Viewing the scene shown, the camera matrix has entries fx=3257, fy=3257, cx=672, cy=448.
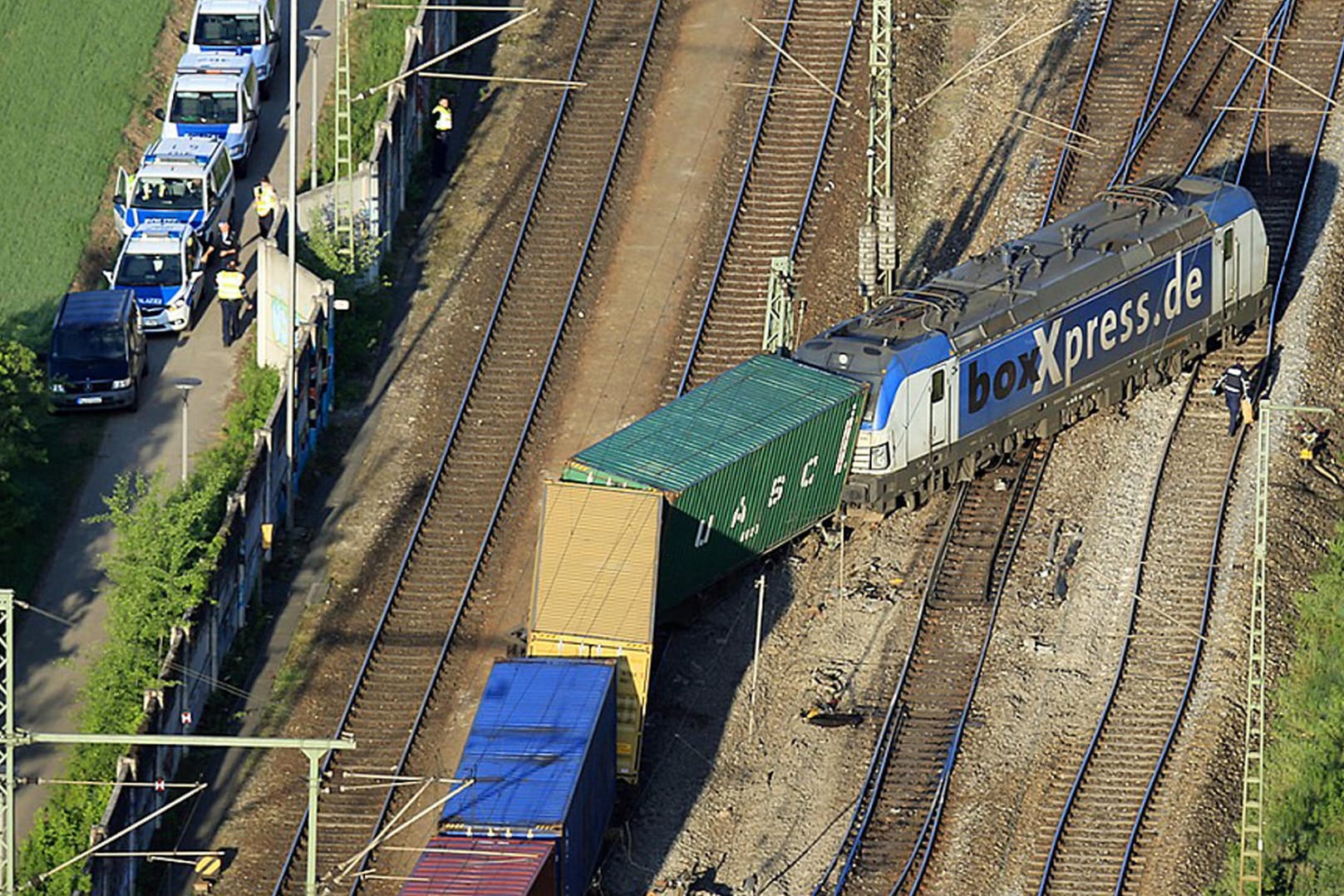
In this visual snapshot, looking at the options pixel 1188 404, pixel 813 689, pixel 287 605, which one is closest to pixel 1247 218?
pixel 1188 404

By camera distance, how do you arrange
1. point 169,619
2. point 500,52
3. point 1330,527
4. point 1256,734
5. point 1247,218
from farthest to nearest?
point 500,52, point 1247,218, point 1330,527, point 169,619, point 1256,734

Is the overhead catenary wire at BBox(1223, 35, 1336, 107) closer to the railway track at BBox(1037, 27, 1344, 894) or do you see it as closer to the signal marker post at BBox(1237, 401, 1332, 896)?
the railway track at BBox(1037, 27, 1344, 894)

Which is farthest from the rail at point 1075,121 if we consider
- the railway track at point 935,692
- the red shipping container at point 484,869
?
the red shipping container at point 484,869

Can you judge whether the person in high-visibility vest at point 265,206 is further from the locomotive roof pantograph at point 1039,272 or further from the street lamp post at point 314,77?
the locomotive roof pantograph at point 1039,272

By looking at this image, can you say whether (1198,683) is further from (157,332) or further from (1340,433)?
(157,332)

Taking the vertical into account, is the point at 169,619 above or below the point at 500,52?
below

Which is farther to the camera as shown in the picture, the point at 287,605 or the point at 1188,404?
the point at 1188,404

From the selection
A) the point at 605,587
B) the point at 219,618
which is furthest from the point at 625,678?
the point at 219,618
